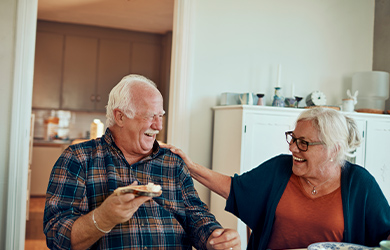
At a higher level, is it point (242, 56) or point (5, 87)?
point (242, 56)

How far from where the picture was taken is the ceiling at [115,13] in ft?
16.1

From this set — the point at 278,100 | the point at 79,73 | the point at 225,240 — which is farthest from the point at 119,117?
the point at 79,73

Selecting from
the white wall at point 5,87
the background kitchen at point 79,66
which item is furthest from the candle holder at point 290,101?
the background kitchen at point 79,66

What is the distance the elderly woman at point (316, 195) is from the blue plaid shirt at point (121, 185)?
19 centimetres

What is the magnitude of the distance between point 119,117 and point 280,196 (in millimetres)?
818

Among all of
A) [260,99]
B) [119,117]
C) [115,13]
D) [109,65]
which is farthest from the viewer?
[109,65]

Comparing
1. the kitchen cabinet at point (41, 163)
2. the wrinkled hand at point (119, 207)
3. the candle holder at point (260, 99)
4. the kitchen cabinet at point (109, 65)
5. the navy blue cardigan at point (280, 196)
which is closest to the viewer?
the wrinkled hand at point (119, 207)

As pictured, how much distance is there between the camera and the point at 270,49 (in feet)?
11.3

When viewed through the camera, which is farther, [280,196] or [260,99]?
[260,99]

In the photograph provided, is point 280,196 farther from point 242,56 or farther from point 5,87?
point 5,87

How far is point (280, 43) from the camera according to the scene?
11.4 feet

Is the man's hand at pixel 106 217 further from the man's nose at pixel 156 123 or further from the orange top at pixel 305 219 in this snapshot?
the orange top at pixel 305 219

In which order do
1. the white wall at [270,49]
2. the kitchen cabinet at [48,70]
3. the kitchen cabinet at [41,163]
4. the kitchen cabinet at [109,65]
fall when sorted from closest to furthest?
the white wall at [270,49], the kitchen cabinet at [41,163], the kitchen cabinet at [48,70], the kitchen cabinet at [109,65]

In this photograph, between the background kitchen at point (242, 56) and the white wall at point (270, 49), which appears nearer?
the background kitchen at point (242, 56)
